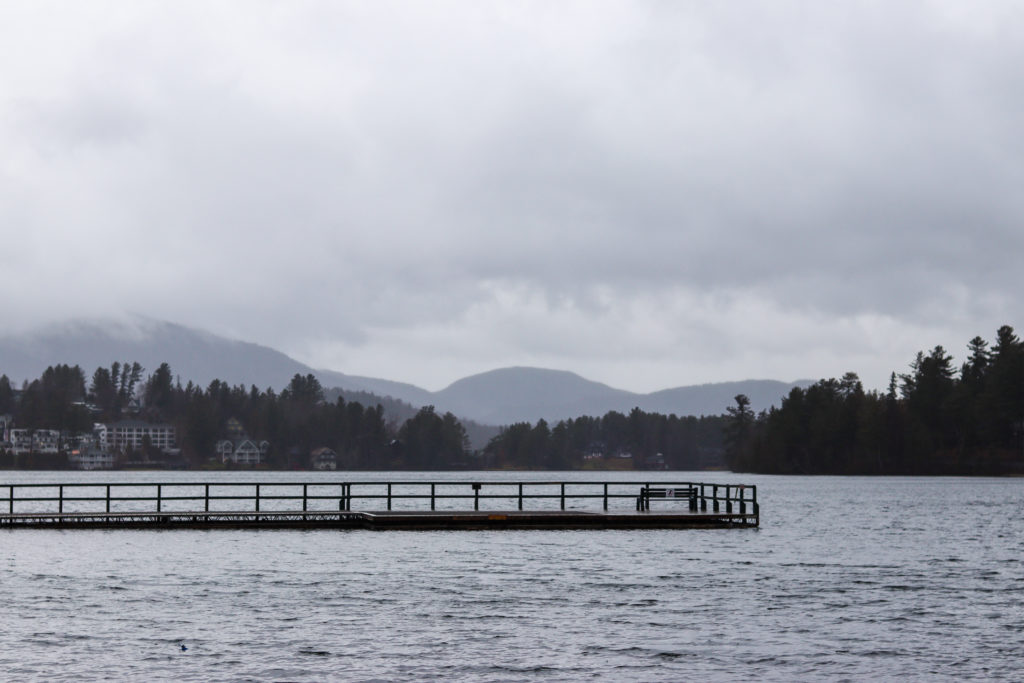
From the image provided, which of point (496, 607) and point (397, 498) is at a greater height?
point (496, 607)

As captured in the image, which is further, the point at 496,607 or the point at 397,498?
the point at 397,498

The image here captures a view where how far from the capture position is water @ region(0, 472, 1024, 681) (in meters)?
27.0

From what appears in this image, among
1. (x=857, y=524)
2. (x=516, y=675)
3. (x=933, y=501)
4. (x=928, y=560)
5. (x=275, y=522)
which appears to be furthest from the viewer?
(x=933, y=501)

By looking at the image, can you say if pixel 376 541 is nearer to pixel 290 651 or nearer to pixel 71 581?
pixel 71 581

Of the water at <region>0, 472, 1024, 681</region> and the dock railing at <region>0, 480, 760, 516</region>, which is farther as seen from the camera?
the dock railing at <region>0, 480, 760, 516</region>

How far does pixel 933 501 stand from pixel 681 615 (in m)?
108

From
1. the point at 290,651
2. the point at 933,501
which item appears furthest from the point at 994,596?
the point at 933,501

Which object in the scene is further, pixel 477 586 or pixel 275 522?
pixel 275 522

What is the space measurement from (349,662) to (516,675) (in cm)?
378

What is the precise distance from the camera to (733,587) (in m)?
42.0

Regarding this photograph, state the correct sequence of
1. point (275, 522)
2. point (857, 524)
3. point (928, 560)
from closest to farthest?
point (928, 560) < point (275, 522) < point (857, 524)

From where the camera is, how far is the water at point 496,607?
27.0 m

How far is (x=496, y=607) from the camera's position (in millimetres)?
36469

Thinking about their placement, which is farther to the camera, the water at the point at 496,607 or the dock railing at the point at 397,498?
the dock railing at the point at 397,498
